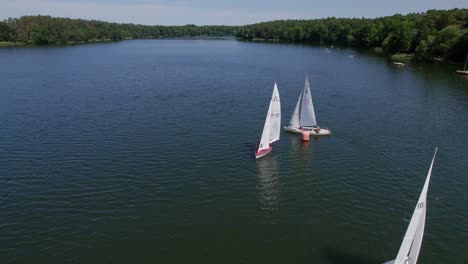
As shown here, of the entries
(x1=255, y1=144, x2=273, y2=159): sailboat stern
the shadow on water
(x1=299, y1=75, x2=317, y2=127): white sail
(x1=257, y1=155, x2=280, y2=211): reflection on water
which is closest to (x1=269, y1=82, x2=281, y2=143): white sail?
(x1=255, y1=144, x2=273, y2=159): sailboat stern

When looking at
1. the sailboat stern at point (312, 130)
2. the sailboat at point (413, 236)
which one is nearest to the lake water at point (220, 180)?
the sailboat stern at point (312, 130)

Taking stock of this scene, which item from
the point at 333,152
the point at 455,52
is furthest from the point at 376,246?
the point at 455,52

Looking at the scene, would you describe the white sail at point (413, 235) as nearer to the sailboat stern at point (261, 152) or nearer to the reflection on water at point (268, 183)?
the reflection on water at point (268, 183)

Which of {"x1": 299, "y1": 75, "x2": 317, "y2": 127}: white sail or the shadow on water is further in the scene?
{"x1": 299, "y1": 75, "x2": 317, "y2": 127}: white sail

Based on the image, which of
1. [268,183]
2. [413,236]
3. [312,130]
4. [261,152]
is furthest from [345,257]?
[312,130]

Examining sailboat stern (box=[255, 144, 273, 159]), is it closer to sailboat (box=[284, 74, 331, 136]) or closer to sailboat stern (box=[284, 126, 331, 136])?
sailboat stern (box=[284, 126, 331, 136])

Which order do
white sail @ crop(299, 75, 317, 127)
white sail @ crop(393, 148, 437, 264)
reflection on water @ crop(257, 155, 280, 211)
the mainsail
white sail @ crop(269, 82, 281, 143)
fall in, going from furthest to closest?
the mainsail → white sail @ crop(299, 75, 317, 127) → white sail @ crop(269, 82, 281, 143) → reflection on water @ crop(257, 155, 280, 211) → white sail @ crop(393, 148, 437, 264)
